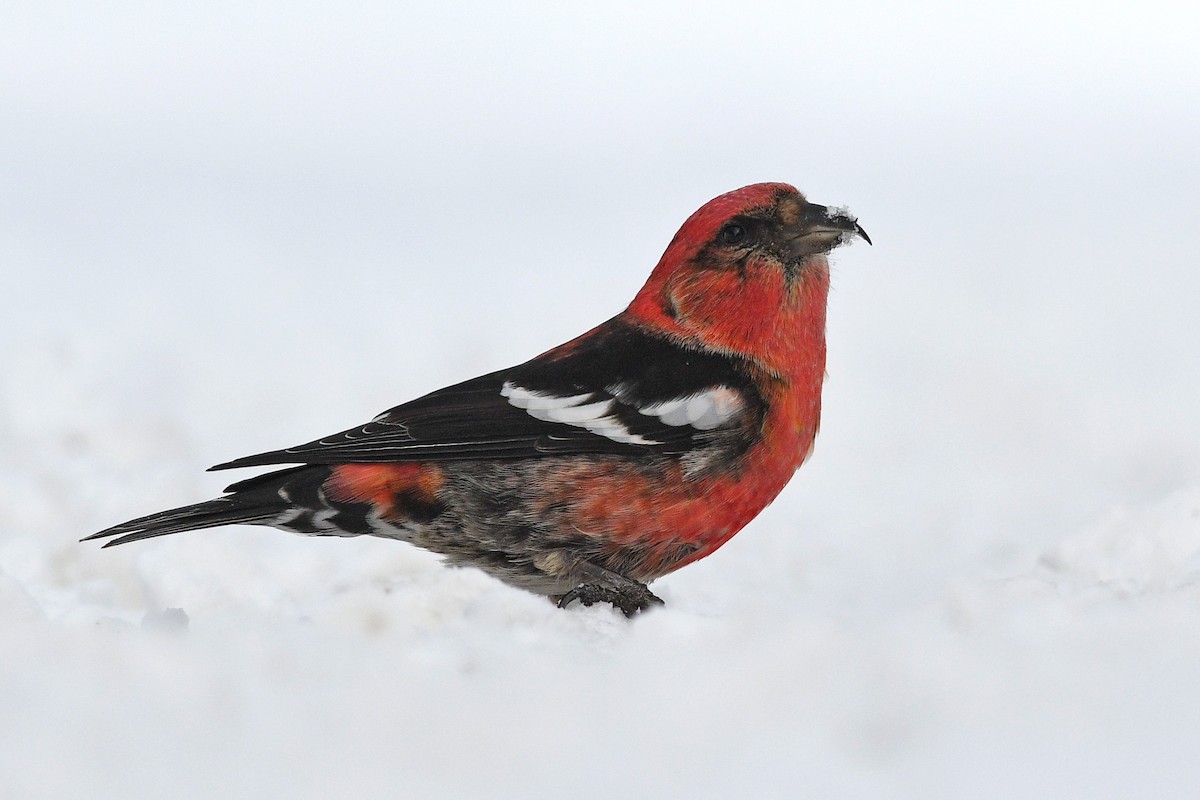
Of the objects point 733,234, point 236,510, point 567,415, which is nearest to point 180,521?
point 236,510

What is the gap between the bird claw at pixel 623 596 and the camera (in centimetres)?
450

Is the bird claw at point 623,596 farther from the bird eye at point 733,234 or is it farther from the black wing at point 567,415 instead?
the bird eye at point 733,234

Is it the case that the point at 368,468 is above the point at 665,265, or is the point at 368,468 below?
below

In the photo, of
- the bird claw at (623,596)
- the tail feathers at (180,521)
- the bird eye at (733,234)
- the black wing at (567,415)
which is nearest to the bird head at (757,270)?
the bird eye at (733,234)

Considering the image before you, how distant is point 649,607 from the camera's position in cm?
450

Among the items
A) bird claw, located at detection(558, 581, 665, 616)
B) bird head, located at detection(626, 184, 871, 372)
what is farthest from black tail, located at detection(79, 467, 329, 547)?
bird head, located at detection(626, 184, 871, 372)

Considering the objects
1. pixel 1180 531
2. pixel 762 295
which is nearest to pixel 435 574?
pixel 762 295

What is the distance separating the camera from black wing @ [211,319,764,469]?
4480mm

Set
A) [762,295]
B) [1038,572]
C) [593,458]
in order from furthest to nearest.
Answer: [1038,572], [762,295], [593,458]

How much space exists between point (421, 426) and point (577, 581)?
0.68m

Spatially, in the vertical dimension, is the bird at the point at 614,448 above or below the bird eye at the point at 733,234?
below

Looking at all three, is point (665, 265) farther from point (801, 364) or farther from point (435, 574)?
A: point (435, 574)

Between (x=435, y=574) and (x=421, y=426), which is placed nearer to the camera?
(x=421, y=426)

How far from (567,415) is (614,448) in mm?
185
